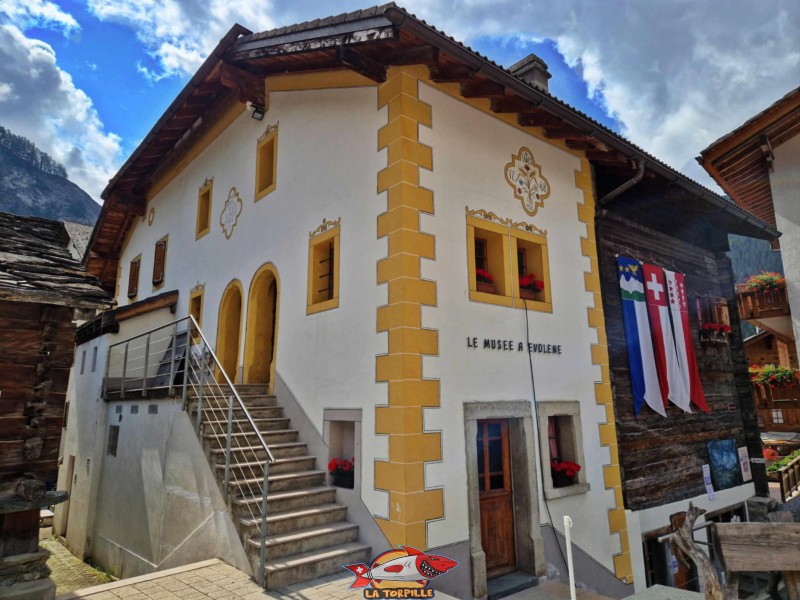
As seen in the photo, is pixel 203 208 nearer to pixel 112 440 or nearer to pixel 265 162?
pixel 265 162

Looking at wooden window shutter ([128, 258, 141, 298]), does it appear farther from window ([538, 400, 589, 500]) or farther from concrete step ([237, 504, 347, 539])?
window ([538, 400, 589, 500])

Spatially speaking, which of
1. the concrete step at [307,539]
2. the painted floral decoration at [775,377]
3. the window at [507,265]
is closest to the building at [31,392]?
the concrete step at [307,539]

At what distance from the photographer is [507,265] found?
23.4ft

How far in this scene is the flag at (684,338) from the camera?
9.98 metres

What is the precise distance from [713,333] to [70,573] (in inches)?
549

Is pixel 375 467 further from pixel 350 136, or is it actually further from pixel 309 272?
pixel 350 136

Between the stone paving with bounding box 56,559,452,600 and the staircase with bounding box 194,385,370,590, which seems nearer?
the stone paving with bounding box 56,559,452,600

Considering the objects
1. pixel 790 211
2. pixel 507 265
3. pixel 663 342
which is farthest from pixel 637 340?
pixel 790 211

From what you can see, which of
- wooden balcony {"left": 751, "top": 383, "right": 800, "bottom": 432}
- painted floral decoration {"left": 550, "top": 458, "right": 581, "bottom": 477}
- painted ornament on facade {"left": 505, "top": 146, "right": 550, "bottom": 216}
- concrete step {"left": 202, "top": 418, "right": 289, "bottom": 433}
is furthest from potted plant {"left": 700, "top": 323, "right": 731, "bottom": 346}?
wooden balcony {"left": 751, "top": 383, "right": 800, "bottom": 432}

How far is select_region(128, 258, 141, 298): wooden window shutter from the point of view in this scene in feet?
50.4

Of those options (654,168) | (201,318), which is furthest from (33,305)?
(654,168)

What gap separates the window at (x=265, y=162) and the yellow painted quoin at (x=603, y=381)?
552 cm

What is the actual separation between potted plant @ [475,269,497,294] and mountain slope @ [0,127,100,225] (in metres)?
73.9

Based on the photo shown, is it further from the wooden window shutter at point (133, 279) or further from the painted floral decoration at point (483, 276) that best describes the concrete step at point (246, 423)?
the wooden window shutter at point (133, 279)
